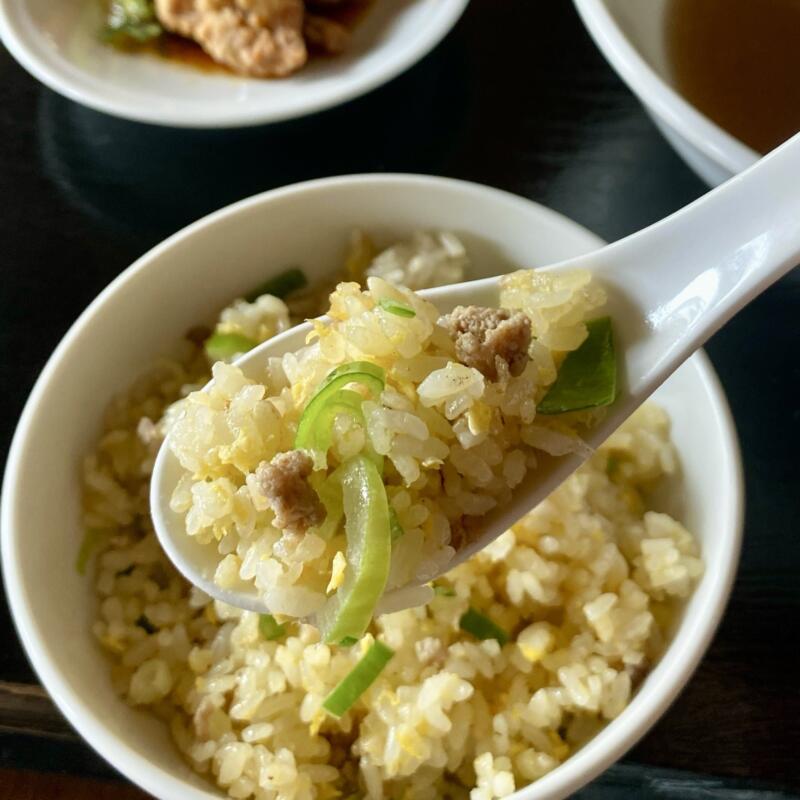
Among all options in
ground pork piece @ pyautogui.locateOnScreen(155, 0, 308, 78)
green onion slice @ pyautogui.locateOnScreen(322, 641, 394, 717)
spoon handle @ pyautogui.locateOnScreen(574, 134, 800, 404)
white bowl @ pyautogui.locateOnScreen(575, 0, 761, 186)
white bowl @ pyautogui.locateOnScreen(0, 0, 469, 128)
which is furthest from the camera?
ground pork piece @ pyautogui.locateOnScreen(155, 0, 308, 78)

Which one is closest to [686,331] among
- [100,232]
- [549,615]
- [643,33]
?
[549,615]

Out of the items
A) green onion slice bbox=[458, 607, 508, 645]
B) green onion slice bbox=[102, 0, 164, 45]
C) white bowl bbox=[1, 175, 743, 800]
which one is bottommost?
green onion slice bbox=[458, 607, 508, 645]

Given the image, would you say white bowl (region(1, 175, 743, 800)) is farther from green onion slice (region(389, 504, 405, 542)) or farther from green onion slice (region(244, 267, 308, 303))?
green onion slice (region(389, 504, 405, 542))

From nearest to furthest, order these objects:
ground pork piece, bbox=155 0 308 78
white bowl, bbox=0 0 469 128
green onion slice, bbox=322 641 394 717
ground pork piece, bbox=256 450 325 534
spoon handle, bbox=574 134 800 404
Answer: ground pork piece, bbox=256 450 325 534 < spoon handle, bbox=574 134 800 404 < green onion slice, bbox=322 641 394 717 < white bowl, bbox=0 0 469 128 < ground pork piece, bbox=155 0 308 78

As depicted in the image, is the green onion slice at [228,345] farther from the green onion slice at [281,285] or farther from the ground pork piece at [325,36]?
the ground pork piece at [325,36]

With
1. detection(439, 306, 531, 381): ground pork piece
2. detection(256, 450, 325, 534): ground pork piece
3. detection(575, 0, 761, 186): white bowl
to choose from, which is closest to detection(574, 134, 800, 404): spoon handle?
detection(439, 306, 531, 381): ground pork piece

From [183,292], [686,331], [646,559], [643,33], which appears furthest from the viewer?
[643,33]

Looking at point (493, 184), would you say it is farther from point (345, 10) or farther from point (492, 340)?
point (492, 340)

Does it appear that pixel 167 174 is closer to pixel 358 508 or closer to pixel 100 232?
pixel 100 232
